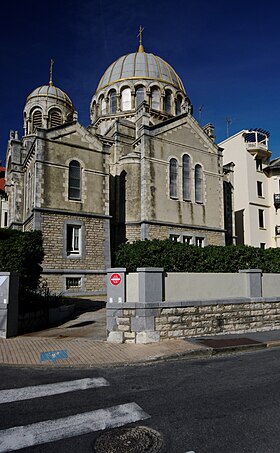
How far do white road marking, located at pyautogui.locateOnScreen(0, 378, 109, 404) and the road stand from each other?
0.05 feet

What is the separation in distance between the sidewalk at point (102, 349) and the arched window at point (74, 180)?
42.7 ft

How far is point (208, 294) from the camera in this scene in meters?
10.7

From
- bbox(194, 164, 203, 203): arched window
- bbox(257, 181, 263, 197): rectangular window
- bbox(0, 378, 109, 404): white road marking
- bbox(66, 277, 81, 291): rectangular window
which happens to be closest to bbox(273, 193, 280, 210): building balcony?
bbox(257, 181, 263, 197): rectangular window

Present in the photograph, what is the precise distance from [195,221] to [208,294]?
14989 mm

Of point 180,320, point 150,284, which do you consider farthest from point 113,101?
point 180,320

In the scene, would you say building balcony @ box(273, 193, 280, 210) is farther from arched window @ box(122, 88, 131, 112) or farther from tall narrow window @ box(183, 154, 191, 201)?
arched window @ box(122, 88, 131, 112)

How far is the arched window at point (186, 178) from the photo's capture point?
2545 centimetres

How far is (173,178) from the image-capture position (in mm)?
25031

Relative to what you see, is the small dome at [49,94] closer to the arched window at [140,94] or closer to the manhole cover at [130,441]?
the arched window at [140,94]

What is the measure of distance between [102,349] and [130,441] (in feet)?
15.8

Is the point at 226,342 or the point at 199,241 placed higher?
the point at 199,241

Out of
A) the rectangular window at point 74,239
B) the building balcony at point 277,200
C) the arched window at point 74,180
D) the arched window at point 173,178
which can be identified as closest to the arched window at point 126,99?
the arched window at point 173,178

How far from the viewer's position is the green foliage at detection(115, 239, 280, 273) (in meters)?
13.1

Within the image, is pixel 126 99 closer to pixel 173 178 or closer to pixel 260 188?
pixel 173 178
